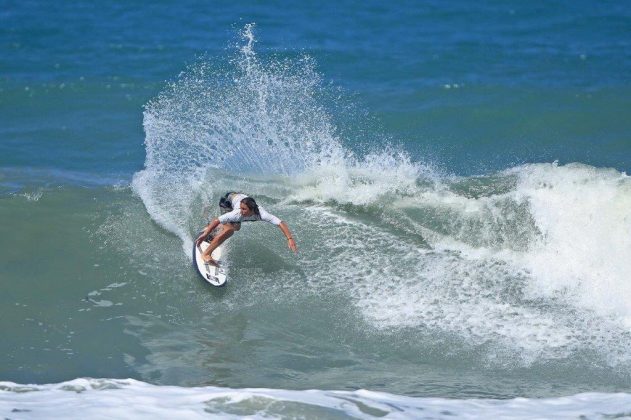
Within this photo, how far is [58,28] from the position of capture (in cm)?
2488

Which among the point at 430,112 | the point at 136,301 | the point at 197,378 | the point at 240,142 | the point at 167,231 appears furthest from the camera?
the point at 430,112

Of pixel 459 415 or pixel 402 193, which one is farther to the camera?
pixel 402 193

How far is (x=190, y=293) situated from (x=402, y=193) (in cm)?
441

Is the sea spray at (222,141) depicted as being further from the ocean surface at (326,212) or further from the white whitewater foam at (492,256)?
the white whitewater foam at (492,256)

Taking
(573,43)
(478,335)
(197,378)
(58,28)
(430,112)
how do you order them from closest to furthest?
(197,378) < (478,335) < (430,112) < (573,43) < (58,28)

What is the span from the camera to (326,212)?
50.0 feet

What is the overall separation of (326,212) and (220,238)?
2.53 metres

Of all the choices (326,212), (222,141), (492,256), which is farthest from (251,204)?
(222,141)

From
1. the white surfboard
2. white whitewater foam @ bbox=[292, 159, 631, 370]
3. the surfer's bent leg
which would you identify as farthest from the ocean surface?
the surfer's bent leg

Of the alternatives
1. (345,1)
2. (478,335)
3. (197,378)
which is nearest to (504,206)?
(478,335)

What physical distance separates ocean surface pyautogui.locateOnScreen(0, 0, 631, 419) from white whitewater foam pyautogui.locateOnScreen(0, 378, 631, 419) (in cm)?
4

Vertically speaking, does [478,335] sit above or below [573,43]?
below

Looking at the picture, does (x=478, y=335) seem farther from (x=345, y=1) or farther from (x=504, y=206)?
(x=345, y=1)

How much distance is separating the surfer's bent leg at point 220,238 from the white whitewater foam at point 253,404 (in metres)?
2.96
